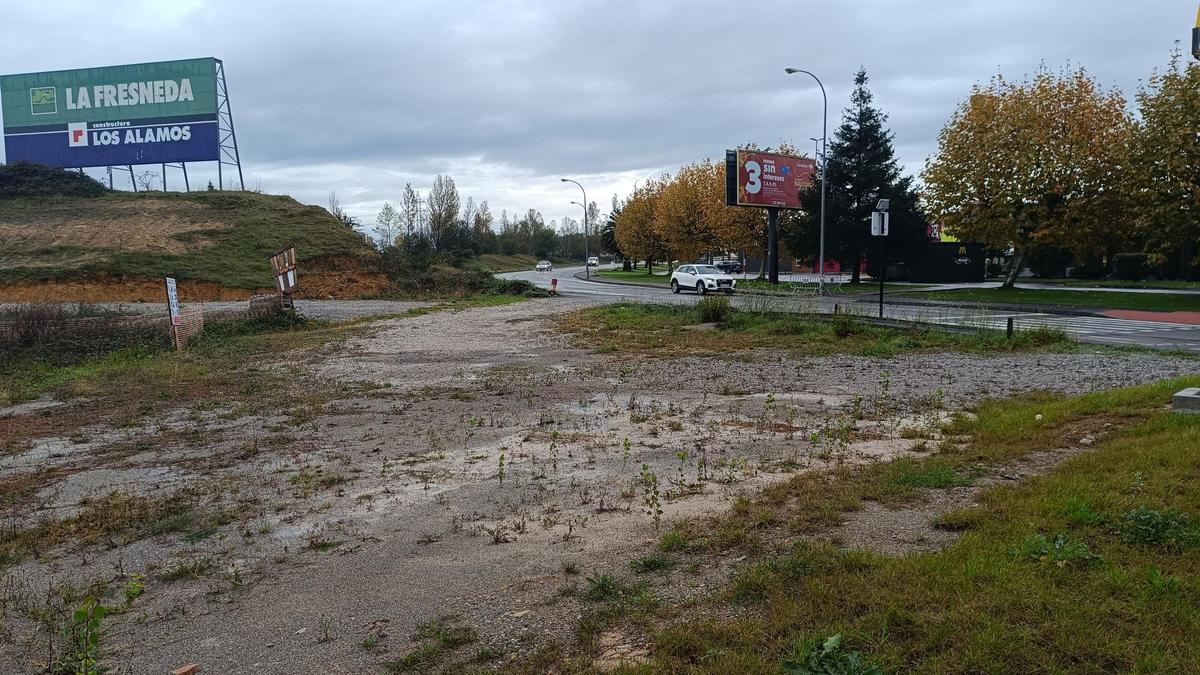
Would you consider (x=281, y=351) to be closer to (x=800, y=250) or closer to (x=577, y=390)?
(x=577, y=390)

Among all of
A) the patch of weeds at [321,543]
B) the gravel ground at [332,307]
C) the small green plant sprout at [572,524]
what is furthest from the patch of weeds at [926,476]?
the gravel ground at [332,307]

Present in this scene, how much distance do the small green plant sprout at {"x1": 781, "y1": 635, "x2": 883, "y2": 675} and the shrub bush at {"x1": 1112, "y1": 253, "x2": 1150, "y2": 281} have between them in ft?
170

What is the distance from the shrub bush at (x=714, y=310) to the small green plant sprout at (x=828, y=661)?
1791 centimetres


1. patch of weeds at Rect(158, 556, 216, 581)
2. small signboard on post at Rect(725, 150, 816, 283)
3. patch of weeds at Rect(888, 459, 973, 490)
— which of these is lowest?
patch of weeds at Rect(158, 556, 216, 581)

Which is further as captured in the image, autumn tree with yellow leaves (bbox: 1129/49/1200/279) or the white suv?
the white suv

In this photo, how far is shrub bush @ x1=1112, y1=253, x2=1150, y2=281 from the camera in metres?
45.1

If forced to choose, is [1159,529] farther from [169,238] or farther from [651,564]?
[169,238]

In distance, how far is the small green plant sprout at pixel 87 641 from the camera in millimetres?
3023

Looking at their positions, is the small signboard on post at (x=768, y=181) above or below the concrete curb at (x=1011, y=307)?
above

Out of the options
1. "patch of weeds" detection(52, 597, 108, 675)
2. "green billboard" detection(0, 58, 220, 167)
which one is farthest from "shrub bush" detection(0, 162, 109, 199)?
"patch of weeds" detection(52, 597, 108, 675)

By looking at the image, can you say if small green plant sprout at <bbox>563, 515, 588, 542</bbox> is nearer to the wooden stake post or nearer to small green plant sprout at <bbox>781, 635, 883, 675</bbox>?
small green plant sprout at <bbox>781, 635, 883, 675</bbox>

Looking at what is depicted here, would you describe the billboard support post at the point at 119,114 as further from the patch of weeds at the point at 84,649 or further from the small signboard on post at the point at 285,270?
the patch of weeds at the point at 84,649

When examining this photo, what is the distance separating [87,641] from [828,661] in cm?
313

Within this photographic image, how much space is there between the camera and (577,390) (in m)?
11.6
